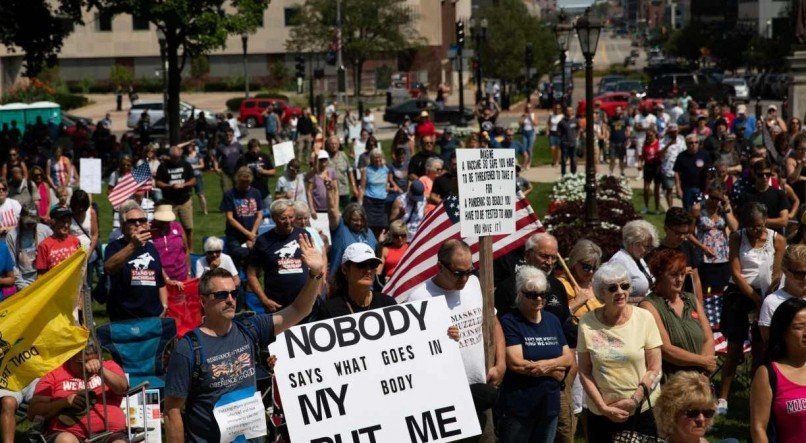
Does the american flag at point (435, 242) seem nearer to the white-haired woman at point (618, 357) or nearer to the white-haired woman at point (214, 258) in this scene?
the white-haired woman at point (214, 258)

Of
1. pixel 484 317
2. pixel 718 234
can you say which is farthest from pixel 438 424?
pixel 718 234

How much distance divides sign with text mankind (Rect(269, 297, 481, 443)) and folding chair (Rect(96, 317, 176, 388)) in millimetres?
2947

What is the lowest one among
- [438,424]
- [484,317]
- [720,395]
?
[720,395]

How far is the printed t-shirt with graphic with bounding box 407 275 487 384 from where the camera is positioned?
8.55 metres

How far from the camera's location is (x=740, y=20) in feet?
377

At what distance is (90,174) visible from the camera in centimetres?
1889

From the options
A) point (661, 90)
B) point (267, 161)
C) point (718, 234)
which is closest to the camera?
point (718, 234)

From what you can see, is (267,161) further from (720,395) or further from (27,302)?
(27,302)

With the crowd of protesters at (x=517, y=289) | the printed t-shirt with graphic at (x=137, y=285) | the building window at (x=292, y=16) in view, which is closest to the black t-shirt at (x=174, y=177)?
the crowd of protesters at (x=517, y=289)

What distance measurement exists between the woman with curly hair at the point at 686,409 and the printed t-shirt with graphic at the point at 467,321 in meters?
2.15

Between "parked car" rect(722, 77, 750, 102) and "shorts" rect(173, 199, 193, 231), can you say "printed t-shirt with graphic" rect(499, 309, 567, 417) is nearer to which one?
"shorts" rect(173, 199, 193, 231)

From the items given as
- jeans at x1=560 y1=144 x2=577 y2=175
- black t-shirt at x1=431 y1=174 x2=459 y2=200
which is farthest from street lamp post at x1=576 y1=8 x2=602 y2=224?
jeans at x1=560 y1=144 x2=577 y2=175

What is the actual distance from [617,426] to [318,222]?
7.48 metres

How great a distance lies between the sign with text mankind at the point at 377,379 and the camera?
769 centimetres
